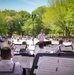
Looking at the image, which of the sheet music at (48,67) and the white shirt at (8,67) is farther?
the white shirt at (8,67)

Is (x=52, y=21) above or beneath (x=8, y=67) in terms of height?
above

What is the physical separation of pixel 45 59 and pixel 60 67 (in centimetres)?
39

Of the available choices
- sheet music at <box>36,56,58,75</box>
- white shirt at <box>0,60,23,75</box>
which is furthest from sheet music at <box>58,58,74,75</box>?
white shirt at <box>0,60,23,75</box>

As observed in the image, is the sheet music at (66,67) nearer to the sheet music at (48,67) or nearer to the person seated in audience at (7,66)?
the sheet music at (48,67)

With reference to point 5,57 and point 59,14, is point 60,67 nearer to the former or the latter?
point 5,57

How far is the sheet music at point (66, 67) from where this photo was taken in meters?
3.79

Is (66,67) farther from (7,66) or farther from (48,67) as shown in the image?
(7,66)

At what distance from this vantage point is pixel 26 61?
6.36 meters

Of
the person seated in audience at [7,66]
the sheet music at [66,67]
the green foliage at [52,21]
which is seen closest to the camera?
the sheet music at [66,67]

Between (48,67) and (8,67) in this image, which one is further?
(8,67)

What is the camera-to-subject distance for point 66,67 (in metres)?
3.85

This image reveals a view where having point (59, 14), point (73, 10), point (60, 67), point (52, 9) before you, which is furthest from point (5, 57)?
point (52, 9)

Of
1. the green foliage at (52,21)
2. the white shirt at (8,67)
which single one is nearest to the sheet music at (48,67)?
the white shirt at (8,67)

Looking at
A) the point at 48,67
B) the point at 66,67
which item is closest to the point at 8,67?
the point at 48,67
